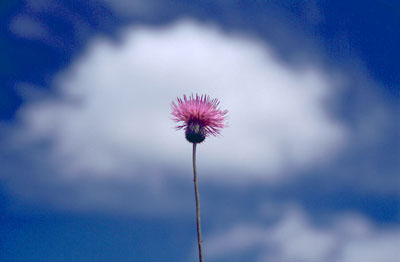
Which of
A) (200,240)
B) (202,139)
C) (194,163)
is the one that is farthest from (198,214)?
(202,139)

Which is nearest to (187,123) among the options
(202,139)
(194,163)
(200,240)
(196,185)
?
(202,139)

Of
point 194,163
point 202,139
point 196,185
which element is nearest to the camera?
point 196,185

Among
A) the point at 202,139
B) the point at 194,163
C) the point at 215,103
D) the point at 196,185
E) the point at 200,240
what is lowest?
the point at 200,240

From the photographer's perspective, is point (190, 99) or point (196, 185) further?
point (190, 99)

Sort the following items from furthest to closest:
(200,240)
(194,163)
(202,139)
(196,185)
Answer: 1. (202,139)
2. (194,163)
3. (196,185)
4. (200,240)

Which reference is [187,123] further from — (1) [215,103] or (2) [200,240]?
(2) [200,240]

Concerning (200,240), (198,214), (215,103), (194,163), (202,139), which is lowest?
(200,240)

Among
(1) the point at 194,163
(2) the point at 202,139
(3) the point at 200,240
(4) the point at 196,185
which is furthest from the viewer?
(2) the point at 202,139

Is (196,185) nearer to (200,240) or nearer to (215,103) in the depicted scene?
(200,240)

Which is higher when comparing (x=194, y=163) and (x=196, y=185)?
(x=194, y=163)
